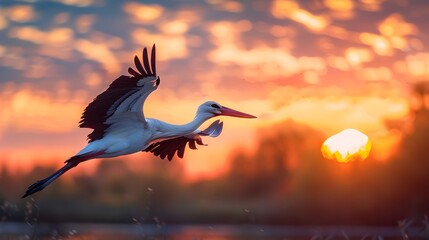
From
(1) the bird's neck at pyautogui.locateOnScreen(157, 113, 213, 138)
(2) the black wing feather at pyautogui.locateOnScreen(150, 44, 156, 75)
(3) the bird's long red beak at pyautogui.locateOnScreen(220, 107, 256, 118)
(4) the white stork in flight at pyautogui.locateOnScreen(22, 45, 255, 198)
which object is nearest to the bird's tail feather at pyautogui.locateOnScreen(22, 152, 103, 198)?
(4) the white stork in flight at pyautogui.locateOnScreen(22, 45, 255, 198)

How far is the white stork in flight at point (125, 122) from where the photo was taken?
365 inches

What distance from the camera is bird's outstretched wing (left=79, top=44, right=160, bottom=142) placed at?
920cm

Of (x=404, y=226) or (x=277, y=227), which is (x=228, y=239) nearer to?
(x=277, y=227)

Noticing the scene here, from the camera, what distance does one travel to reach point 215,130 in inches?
432

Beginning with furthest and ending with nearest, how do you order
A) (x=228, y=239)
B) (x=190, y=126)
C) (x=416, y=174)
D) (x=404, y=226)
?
(x=416, y=174) → (x=228, y=239) → (x=190, y=126) → (x=404, y=226)

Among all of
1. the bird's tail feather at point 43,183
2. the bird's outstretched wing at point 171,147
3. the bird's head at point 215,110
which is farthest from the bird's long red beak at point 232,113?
the bird's tail feather at point 43,183

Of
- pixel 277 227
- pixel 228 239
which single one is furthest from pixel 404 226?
pixel 277 227

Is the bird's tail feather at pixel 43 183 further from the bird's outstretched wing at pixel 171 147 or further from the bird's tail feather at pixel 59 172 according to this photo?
the bird's outstretched wing at pixel 171 147

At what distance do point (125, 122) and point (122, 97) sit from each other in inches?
16.3

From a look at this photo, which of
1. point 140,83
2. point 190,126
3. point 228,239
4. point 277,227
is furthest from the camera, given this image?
point 277,227

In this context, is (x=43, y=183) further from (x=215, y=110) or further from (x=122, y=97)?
(x=215, y=110)

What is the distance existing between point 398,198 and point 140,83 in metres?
22.8

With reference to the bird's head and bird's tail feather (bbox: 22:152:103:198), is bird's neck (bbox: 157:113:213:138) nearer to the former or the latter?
the bird's head

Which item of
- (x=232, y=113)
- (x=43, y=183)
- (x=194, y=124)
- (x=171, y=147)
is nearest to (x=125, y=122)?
(x=194, y=124)
